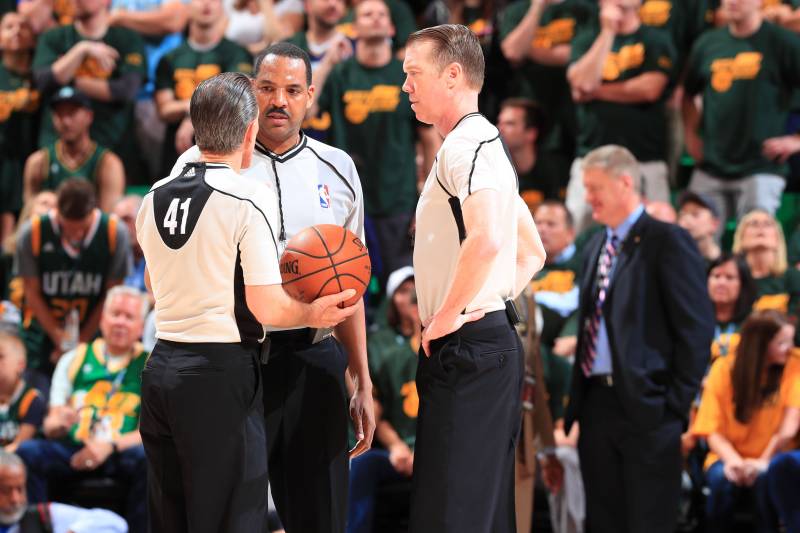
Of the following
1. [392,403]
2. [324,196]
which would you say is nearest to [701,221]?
[392,403]

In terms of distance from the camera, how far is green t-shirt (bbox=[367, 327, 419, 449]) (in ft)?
22.8

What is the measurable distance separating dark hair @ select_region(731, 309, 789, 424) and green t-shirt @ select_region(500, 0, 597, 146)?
340cm

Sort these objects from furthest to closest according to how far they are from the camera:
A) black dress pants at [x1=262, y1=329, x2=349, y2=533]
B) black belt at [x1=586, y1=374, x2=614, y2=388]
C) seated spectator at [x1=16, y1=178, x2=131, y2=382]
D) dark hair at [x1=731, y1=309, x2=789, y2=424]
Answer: seated spectator at [x1=16, y1=178, x2=131, y2=382] → dark hair at [x1=731, y1=309, x2=789, y2=424] → black belt at [x1=586, y1=374, x2=614, y2=388] → black dress pants at [x1=262, y1=329, x2=349, y2=533]

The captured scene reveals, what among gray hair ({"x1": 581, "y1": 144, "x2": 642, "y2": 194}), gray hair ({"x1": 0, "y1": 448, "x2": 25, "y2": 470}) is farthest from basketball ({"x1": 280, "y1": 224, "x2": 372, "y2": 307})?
gray hair ({"x1": 0, "y1": 448, "x2": 25, "y2": 470})

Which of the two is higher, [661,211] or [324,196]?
[324,196]

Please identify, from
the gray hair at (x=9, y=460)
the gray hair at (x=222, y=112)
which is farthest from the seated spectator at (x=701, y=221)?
the gray hair at (x=222, y=112)

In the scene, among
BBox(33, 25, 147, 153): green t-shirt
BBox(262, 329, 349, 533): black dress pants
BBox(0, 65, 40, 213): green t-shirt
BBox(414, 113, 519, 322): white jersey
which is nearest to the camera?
BBox(414, 113, 519, 322): white jersey

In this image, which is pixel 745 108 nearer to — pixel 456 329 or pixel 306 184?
pixel 306 184

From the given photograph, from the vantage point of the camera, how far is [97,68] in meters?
9.37

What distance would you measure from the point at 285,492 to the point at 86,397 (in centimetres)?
323

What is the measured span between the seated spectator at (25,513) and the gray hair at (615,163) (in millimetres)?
3051

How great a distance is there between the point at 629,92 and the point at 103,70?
13.9 feet

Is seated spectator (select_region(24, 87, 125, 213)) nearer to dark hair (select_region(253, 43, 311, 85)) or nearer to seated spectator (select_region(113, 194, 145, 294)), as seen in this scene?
seated spectator (select_region(113, 194, 145, 294))

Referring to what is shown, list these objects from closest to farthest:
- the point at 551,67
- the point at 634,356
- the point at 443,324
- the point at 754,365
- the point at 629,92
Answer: the point at 443,324 < the point at 634,356 < the point at 754,365 < the point at 629,92 < the point at 551,67
